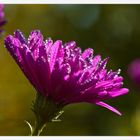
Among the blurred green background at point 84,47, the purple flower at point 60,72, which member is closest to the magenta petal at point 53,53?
the purple flower at point 60,72

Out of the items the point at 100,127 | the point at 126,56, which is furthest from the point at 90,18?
the point at 100,127

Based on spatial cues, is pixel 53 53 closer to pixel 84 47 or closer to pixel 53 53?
pixel 53 53

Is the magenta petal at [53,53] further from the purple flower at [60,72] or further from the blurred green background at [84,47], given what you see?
the blurred green background at [84,47]

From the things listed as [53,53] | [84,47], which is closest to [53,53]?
[53,53]

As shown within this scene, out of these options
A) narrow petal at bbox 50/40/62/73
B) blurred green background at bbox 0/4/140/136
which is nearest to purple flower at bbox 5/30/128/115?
narrow petal at bbox 50/40/62/73

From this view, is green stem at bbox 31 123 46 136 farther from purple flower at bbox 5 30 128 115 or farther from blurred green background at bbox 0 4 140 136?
blurred green background at bbox 0 4 140 136

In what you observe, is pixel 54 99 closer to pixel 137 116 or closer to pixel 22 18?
pixel 137 116
